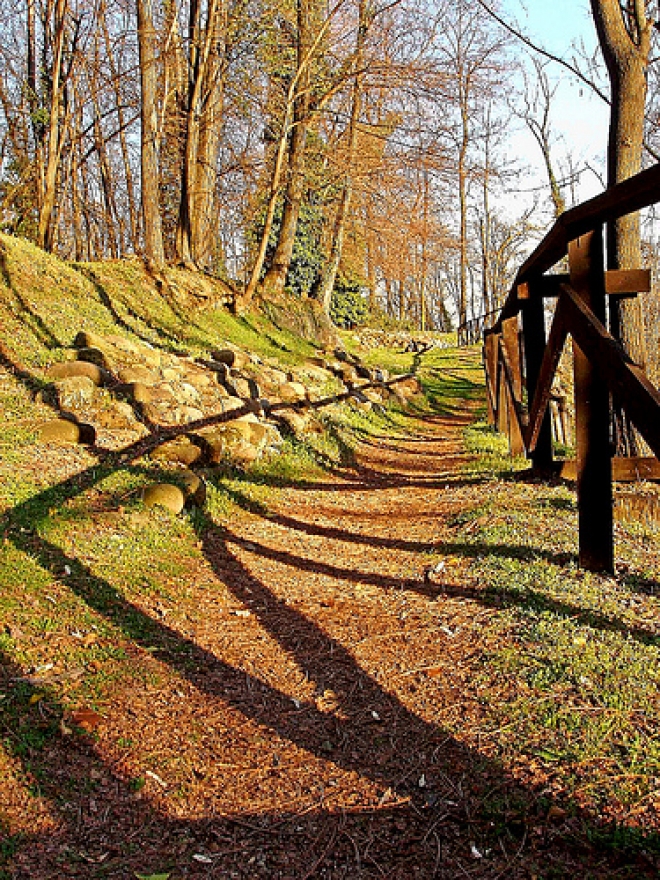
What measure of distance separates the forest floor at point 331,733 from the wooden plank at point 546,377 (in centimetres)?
92

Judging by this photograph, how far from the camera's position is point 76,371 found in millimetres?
7258

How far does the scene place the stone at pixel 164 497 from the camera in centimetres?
536

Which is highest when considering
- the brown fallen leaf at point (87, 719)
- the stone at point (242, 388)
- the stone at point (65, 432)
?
the stone at point (242, 388)

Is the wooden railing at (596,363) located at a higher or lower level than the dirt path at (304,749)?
higher

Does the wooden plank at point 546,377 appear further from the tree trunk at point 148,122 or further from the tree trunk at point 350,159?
the tree trunk at point 350,159

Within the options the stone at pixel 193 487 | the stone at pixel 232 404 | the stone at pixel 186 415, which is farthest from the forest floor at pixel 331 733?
the stone at pixel 232 404

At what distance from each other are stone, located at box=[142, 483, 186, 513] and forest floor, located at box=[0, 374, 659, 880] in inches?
38.4

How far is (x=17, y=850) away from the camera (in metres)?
2.09

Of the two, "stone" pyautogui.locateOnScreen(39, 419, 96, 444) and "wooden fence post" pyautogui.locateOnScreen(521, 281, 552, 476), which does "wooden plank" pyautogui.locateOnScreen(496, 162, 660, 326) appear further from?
"stone" pyautogui.locateOnScreen(39, 419, 96, 444)

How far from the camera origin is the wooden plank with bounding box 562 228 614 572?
367cm

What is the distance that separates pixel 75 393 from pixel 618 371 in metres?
5.29

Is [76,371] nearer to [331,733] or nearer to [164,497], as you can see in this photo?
[164,497]

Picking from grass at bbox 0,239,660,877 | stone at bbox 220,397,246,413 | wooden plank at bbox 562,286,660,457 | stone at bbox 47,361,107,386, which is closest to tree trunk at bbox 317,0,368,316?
stone at bbox 220,397,246,413

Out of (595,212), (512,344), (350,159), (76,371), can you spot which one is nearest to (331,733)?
(595,212)
